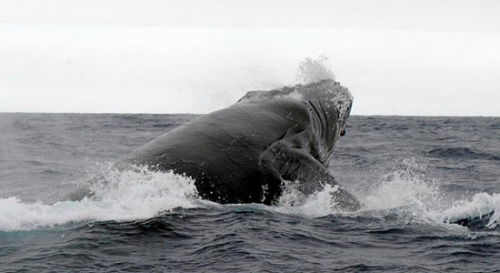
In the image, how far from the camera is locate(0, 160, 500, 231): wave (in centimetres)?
868

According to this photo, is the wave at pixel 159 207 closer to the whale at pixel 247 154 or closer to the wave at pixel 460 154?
the whale at pixel 247 154

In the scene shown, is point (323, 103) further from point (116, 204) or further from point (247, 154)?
point (116, 204)

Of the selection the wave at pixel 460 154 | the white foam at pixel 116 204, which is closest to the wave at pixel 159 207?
the white foam at pixel 116 204

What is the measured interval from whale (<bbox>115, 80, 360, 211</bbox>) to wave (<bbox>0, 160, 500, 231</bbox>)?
0.18 metres

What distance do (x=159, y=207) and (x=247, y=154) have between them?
6.50 ft

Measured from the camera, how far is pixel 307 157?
11.3 m

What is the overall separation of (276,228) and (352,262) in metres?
1.52

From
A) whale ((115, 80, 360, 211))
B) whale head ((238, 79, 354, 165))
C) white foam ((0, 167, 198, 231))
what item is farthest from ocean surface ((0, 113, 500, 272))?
whale head ((238, 79, 354, 165))

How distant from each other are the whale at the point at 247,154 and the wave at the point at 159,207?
7.3 inches

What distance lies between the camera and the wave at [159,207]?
8.68 meters

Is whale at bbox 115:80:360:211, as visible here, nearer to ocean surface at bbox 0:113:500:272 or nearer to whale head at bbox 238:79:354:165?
ocean surface at bbox 0:113:500:272

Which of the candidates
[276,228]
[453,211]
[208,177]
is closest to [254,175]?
[208,177]

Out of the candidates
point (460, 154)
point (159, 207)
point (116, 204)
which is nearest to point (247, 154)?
point (159, 207)

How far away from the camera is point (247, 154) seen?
10.9 meters
